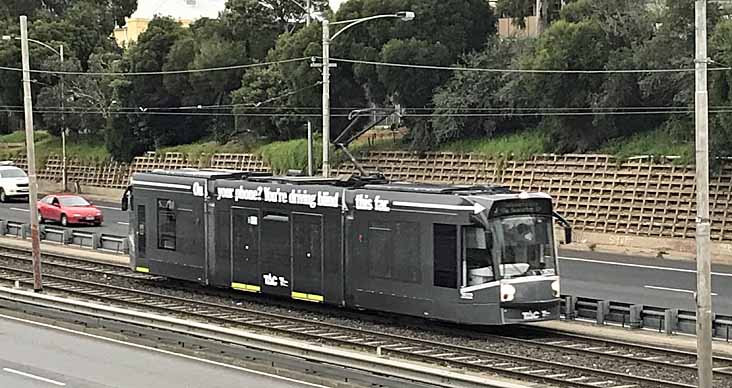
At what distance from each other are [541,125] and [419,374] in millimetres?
30330

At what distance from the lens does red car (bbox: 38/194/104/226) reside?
46875 mm

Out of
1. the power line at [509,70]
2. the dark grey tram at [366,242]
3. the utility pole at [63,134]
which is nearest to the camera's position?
the dark grey tram at [366,242]

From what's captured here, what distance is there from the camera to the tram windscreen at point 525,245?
20.9m

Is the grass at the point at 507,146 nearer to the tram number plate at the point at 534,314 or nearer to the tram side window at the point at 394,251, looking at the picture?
the tram side window at the point at 394,251

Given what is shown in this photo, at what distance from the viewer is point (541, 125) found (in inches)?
1750

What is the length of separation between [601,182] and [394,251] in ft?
66.9

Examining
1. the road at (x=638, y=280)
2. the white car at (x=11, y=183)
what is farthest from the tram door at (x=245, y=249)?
the white car at (x=11, y=183)

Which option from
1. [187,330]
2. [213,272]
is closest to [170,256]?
[213,272]

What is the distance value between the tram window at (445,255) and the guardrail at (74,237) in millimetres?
18842

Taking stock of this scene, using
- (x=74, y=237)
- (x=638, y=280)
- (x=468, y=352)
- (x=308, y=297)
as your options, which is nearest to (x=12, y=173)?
(x=74, y=237)

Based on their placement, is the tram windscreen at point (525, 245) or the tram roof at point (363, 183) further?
the tram roof at point (363, 183)

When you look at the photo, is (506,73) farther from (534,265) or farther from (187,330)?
(187,330)

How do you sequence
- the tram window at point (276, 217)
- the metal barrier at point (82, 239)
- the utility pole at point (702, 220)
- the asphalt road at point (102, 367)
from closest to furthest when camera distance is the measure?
the utility pole at point (702, 220) → the asphalt road at point (102, 367) → the tram window at point (276, 217) → the metal barrier at point (82, 239)

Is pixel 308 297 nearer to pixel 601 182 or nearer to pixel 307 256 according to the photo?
pixel 307 256
